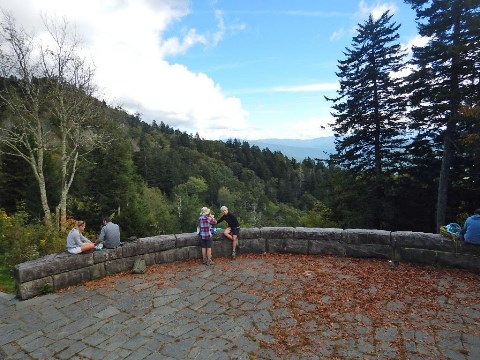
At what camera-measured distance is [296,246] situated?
26.8 ft

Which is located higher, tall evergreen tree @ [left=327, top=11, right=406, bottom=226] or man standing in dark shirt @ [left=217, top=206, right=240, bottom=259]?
tall evergreen tree @ [left=327, top=11, right=406, bottom=226]

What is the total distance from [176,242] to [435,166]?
1789cm

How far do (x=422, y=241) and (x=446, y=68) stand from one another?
12.6 m

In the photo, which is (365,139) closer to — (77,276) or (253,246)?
(253,246)

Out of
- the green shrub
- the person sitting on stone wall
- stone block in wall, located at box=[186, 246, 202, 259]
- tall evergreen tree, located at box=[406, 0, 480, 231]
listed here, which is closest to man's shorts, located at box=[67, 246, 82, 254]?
the person sitting on stone wall

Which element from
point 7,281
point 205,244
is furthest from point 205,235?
point 7,281

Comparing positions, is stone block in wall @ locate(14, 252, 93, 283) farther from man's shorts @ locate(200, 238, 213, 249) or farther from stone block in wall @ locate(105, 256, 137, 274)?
man's shorts @ locate(200, 238, 213, 249)

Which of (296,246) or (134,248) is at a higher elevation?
(134,248)

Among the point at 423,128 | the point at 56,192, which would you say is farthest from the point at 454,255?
the point at 56,192

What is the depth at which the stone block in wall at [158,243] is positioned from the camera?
762 cm

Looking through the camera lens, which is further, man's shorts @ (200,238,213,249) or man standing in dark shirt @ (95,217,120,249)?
man's shorts @ (200,238,213,249)

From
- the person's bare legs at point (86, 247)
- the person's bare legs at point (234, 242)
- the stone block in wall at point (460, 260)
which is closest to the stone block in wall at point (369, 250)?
the stone block in wall at point (460, 260)

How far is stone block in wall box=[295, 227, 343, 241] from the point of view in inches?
309

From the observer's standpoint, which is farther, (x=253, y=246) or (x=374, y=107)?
(x=374, y=107)
